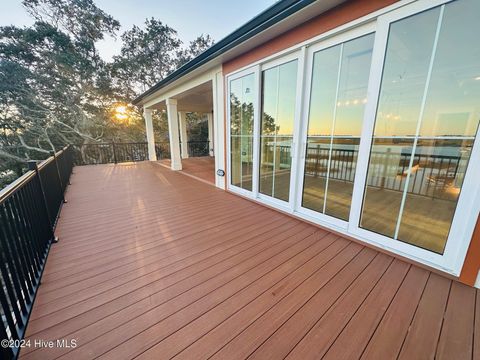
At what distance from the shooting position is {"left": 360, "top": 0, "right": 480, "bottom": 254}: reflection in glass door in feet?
5.44

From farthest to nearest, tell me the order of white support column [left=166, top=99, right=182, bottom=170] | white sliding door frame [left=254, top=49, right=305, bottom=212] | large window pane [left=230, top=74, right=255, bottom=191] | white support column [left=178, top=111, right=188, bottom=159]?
white support column [left=178, top=111, right=188, bottom=159]
white support column [left=166, top=99, right=182, bottom=170]
large window pane [left=230, top=74, right=255, bottom=191]
white sliding door frame [left=254, top=49, right=305, bottom=212]

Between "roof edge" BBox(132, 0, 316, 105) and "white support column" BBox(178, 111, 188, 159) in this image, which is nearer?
"roof edge" BBox(132, 0, 316, 105)

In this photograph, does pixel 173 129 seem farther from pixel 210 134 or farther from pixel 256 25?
pixel 256 25

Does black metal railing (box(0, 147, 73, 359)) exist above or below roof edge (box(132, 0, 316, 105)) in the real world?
below

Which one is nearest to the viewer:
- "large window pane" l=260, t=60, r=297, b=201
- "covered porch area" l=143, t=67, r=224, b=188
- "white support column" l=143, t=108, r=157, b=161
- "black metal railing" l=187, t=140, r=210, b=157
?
"large window pane" l=260, t=60, r=297, b=201

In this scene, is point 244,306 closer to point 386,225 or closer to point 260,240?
point 260,240

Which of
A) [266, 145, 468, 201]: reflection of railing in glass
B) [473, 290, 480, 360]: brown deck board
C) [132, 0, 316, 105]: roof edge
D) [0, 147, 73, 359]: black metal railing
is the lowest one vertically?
[473, 290, 480, 360]: brown deck board

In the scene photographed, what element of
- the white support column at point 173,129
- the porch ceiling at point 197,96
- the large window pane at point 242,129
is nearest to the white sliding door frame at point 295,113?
the large window pane at point 242,129

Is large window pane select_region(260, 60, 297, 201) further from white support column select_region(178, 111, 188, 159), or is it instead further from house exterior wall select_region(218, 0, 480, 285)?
white support column select_region(178, 111, 188, 159)

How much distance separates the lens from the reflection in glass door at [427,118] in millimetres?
1659

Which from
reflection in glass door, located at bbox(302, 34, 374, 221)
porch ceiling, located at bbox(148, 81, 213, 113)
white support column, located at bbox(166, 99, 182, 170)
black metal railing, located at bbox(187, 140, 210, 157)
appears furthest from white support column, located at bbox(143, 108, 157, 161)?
reflection in glass door, located at bbox(302, 34, 374, 221)

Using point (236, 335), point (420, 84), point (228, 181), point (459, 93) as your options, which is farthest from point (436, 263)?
point (228, 181)

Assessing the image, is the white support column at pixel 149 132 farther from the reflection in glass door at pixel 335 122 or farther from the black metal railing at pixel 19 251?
the reflection in glass door at pixel 335 122

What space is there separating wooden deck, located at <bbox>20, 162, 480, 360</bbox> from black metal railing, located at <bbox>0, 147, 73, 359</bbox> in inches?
3.7
